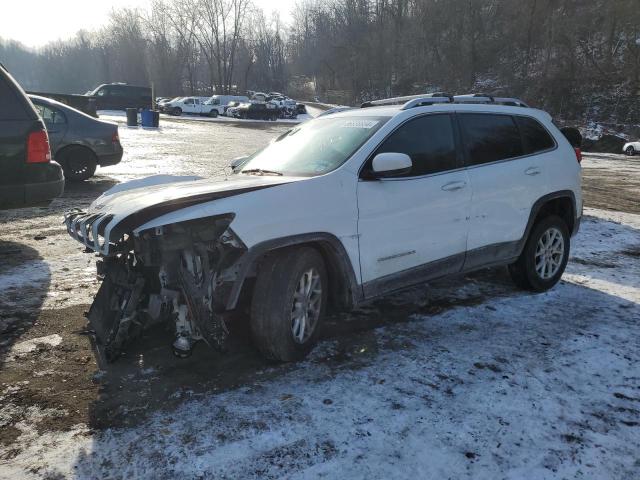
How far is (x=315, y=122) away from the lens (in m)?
4.56

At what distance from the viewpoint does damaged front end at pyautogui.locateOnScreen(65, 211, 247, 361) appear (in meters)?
3.06

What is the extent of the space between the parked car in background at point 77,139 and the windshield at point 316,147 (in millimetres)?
7017

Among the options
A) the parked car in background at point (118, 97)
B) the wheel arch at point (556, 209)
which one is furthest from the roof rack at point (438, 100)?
the parked car in background at point (118, 97)

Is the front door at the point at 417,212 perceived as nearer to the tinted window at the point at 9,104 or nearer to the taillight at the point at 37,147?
the taillight at the point at 37,147

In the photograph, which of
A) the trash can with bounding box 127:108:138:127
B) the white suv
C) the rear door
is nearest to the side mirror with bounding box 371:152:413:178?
the white suv

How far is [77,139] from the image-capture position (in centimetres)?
1009

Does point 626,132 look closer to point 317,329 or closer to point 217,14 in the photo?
point 317,329

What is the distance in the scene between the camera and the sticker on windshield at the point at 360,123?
13.1ft

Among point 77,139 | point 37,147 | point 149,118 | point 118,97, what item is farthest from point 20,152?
point 118,97

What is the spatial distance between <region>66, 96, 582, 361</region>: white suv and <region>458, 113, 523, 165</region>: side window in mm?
14

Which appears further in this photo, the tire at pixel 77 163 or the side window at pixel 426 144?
the tire at pixel 77 163

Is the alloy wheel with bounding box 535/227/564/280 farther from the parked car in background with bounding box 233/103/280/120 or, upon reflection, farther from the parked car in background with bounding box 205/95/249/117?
the parked car in background with bounding box 205/95/249/117

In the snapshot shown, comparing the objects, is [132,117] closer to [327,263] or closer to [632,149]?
[632,149]

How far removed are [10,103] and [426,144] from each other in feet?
14.5
